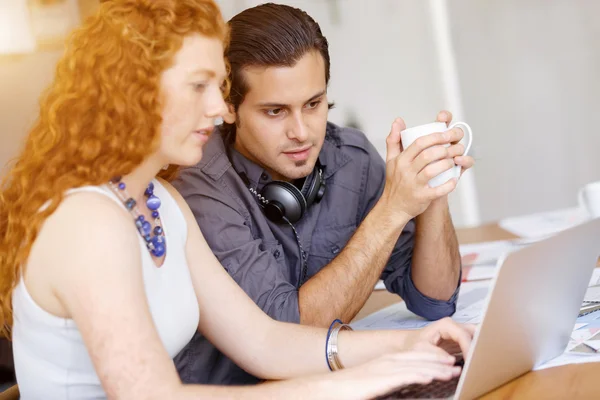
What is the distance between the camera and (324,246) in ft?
5.74

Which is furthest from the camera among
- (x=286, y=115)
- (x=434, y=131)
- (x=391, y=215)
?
(x=286, y=115)

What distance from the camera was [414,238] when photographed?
1.74 meters

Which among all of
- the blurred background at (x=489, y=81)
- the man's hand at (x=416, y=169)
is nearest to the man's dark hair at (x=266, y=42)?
the man's hand at (x=416, y=169)

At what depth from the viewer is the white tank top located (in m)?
1.02

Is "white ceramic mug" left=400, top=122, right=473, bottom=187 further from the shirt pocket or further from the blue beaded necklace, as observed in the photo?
the blue beaded necklace

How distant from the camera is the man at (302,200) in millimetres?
1460

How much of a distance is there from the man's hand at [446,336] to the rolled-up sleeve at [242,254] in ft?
1.13

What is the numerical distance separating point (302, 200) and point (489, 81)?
2894 millimetres

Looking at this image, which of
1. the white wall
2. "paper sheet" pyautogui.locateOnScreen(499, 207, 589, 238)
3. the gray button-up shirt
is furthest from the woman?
the white wall

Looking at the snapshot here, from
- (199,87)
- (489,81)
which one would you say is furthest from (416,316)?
(489,81)

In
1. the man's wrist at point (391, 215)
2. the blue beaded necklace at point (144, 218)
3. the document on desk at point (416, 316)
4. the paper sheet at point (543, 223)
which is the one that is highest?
the blue beaded necklace at point (144, 218)

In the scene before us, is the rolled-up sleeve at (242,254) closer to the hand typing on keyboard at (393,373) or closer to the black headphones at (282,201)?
the black headphones at (282,201)

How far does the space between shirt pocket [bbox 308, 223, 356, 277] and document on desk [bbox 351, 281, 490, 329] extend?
186 mm

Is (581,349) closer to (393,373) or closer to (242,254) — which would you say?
(393,373)
